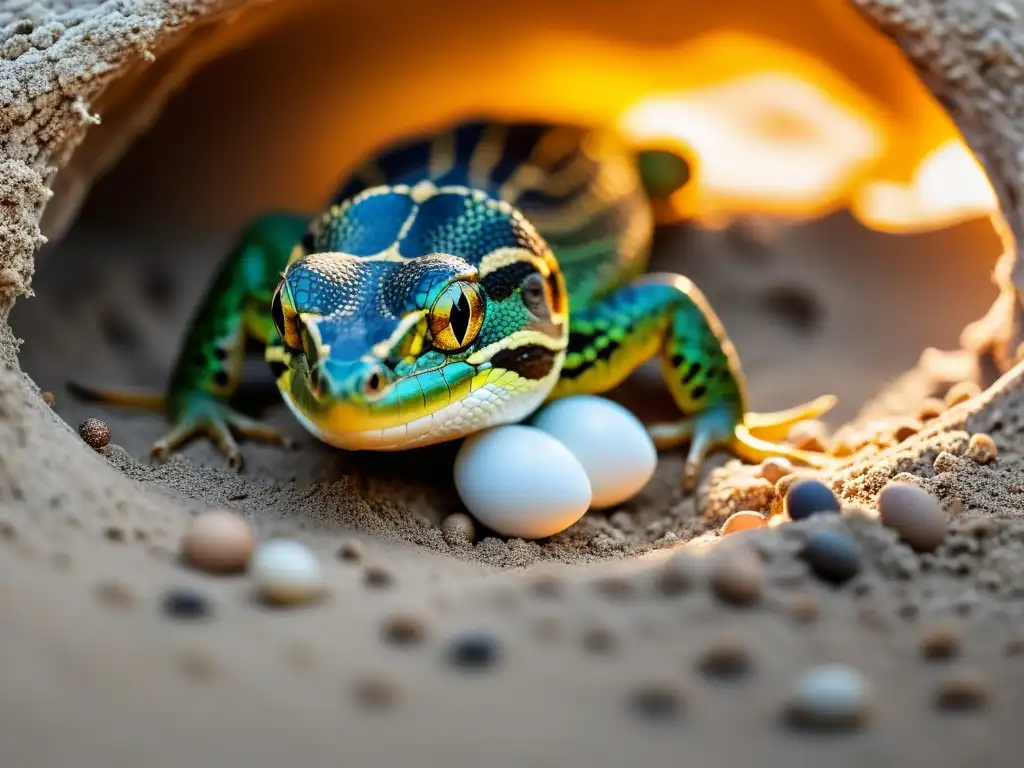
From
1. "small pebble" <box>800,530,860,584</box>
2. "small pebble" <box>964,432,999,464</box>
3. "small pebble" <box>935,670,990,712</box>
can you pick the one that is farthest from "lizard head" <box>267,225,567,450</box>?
"small pebble" <box>935,670,990,712</box>

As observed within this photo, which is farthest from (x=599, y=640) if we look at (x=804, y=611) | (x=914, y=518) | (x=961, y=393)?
(x=961, y=393)

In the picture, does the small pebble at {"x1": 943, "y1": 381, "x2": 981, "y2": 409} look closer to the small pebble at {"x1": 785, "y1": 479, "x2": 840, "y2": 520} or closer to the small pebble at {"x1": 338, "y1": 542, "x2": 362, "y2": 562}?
the small pebble at {"x1": 785, "y1": 479, "x2": 840, "y2": 520}

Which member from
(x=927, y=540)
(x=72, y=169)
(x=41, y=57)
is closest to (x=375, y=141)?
(x=72, y=169)

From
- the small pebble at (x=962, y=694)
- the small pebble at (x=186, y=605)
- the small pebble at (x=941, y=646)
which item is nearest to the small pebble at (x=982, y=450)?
the small pebble at (x=941, y=646)

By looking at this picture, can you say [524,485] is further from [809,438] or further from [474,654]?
[809,438]

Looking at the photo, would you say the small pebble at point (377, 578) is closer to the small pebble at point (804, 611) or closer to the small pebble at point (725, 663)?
the small pebble at point (725, 663)

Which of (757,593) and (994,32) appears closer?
(757,593)

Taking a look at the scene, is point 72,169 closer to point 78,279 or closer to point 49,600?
point 78,279
